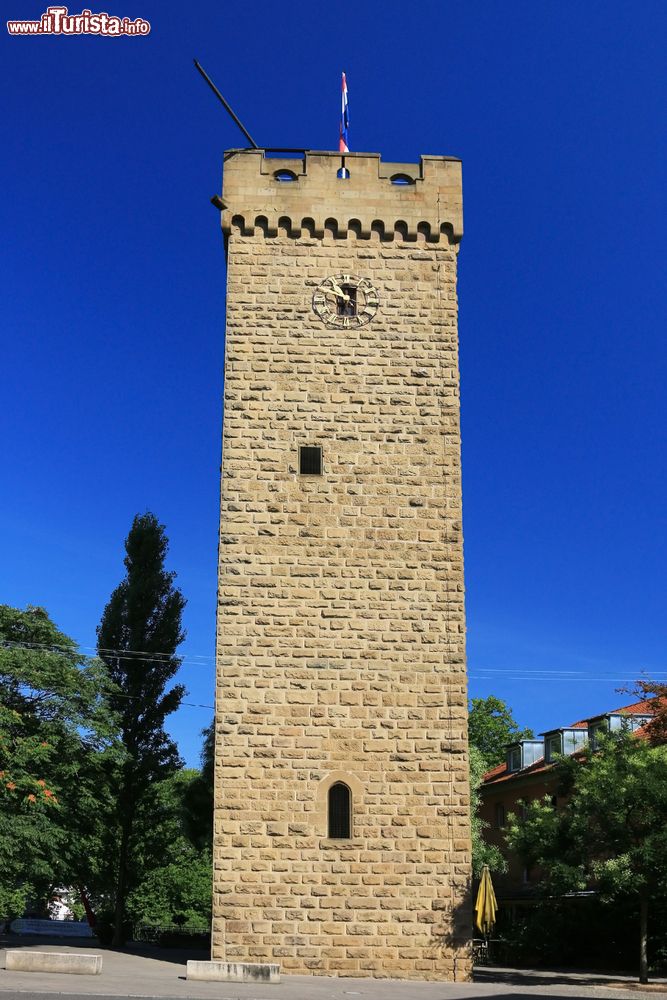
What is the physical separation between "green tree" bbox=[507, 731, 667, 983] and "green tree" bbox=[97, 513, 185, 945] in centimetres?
1266

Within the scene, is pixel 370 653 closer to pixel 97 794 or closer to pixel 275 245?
pixel 275 245

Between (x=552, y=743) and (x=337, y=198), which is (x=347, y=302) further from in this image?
(x=552, y=743)

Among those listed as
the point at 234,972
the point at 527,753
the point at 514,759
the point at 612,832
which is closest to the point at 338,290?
the point at 612,832

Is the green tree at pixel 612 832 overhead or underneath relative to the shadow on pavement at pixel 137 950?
overhead

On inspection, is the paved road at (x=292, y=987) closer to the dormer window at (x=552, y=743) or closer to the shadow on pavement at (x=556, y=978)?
the shadow on pavement at (x=556, y=978)

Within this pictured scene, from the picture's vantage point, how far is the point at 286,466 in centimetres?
1588

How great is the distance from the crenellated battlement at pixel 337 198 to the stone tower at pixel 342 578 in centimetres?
4

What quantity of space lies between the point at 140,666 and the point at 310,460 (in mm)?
13166

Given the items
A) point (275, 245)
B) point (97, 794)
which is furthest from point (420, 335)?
point (97, 794)

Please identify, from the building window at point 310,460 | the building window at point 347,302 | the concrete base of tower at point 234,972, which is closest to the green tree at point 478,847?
the building window at point 310,460

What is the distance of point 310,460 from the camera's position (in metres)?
16.0

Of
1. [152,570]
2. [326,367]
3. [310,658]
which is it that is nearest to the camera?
[310,658]

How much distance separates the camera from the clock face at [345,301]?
16.7 m

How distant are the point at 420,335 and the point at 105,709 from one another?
1082 centimetres
